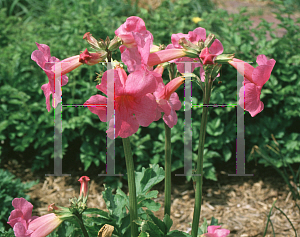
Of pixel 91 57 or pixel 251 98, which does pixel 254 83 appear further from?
pixel 91 57

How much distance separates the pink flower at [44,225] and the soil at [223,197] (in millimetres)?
1470

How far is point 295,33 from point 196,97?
1243 millimetres

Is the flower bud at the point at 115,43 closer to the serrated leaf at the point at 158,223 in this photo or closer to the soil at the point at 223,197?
the serrated leaf at the point at 158,223

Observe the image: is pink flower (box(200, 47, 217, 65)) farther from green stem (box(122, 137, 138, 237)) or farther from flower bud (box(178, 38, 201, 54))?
green stem (box(122, 137, 138, 237))

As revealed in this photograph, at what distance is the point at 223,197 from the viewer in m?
2.95

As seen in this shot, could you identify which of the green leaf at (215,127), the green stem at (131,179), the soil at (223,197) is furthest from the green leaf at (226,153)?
the green stem at (131,179)

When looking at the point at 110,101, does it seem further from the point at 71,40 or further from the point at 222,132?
the point at 71,40

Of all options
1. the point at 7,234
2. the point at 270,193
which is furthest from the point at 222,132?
the point at 7,234

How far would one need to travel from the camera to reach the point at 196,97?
3.06 metres

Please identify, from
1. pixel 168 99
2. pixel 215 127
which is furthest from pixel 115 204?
pixel 215 127

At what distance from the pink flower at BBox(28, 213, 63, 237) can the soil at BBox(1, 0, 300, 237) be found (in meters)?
1.47

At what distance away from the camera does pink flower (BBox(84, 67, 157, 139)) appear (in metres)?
1.01

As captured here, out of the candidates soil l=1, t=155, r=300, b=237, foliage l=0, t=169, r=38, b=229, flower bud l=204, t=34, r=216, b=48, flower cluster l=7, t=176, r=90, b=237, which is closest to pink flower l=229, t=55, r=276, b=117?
flower bud l=204, t=34, r=216, b=48

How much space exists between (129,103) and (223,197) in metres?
2.15
